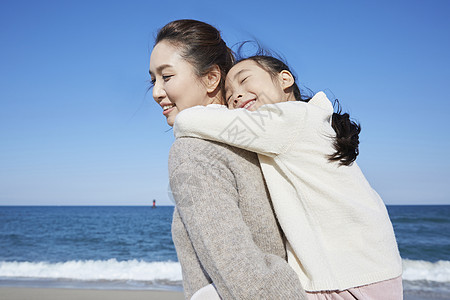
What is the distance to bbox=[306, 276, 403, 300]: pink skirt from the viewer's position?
3.11ft

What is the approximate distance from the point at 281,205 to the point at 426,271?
8.64 metres

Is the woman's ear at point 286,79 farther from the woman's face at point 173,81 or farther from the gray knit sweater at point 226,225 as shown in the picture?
the gray knit sweater at point 226,225

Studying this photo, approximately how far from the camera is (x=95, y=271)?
8.31m

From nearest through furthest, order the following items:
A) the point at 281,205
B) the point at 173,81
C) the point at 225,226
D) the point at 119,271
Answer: the point at 225,226, the point at 281,205, the point at 173,81, the point at 119,271

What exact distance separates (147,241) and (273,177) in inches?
569

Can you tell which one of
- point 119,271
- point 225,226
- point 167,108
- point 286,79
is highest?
point 286,79

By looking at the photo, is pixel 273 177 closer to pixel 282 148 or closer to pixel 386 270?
pixel 282 148

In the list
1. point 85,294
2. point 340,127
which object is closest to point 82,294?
point 85,294

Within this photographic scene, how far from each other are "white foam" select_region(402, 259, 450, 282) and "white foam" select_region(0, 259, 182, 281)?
4.84 meters

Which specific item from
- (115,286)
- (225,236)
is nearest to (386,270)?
(225,236)

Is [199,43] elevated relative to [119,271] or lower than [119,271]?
elevated

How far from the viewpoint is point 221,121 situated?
3.25 feet

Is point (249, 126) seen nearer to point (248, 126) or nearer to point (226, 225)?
point (248, 126)

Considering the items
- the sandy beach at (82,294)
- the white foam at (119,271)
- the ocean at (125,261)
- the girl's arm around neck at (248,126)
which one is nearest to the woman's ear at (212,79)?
the girl's arm around neck at (248,126)
